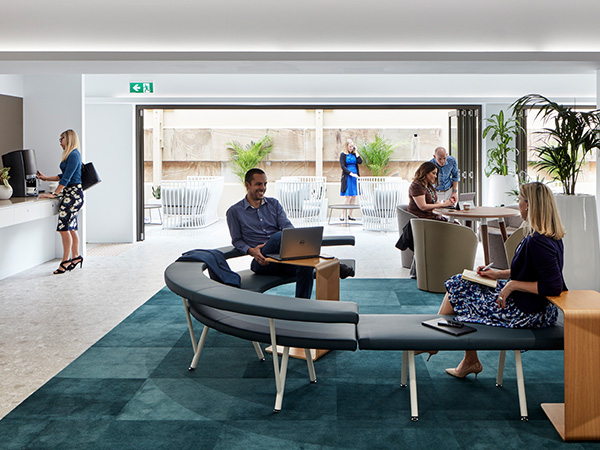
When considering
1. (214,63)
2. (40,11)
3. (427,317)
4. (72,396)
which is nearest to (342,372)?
(427,317)

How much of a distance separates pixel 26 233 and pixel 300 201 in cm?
528

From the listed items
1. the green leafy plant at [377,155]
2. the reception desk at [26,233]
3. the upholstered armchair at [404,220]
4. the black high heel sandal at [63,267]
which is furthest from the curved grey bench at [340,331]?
the green leafy plant at [377,155]

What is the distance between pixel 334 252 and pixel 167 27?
4.38 meters

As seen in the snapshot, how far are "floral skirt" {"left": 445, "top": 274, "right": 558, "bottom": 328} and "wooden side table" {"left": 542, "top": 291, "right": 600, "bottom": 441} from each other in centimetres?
34

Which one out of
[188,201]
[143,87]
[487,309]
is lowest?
[487,309]

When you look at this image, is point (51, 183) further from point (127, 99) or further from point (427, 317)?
point (427, 317)

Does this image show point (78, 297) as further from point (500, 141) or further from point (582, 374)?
point (500, 141)

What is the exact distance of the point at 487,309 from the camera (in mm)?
3168

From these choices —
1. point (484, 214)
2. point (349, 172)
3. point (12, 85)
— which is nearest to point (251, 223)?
point (484, 214)

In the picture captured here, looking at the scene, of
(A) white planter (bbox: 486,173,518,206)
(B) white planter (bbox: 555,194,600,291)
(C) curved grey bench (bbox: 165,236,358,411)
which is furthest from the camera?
(A) white planter (bbox: 486,173,518,206)

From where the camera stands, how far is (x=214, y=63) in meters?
6.05

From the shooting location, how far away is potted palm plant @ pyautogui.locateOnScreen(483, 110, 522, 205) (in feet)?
30.3

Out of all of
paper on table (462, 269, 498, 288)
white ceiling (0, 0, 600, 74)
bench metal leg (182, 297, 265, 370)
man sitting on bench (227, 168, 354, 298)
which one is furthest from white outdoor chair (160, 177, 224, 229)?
paper on table (462, 269, 498, 288)

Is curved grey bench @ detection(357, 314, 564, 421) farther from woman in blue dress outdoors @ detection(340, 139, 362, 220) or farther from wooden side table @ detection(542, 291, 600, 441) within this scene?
woman in blue dress outdoors @ detection(340, 139, 362, 220)
